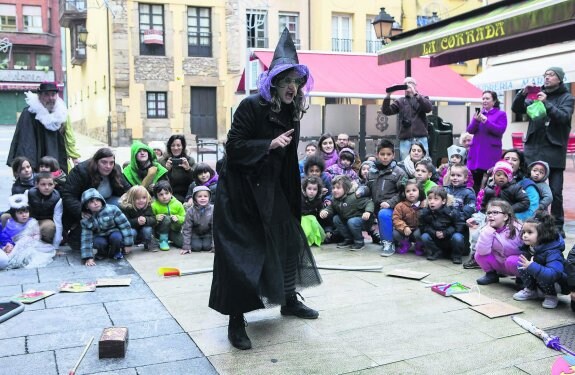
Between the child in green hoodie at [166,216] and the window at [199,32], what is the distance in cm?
1953

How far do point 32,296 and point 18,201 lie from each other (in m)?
1.81

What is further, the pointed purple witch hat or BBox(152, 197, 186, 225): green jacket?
BBox(152, 197, 186, 225): green jacket

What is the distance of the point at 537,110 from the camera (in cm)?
668

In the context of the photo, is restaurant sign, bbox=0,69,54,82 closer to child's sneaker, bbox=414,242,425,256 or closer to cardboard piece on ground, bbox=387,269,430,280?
child's sneaker, bbox=414,242,425,256

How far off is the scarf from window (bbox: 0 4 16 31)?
4357 cm

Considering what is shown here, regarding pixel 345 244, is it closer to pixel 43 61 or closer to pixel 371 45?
pixel 371 45

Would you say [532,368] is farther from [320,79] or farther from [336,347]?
[320,79]

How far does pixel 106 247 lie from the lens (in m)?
6.25

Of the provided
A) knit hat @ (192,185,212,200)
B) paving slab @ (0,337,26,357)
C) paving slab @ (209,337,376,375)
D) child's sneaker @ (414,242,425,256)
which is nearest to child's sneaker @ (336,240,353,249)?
child's sneaker @ (414,242,425,256)

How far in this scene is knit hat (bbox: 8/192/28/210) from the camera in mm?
6238

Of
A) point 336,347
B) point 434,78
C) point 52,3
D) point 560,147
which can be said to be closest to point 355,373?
point 336,347

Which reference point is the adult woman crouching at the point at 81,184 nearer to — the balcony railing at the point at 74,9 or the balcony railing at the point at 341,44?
the balcony railing at the point at 341,44

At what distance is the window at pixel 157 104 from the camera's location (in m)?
25.2

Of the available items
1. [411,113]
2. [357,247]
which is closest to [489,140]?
[411,113]
